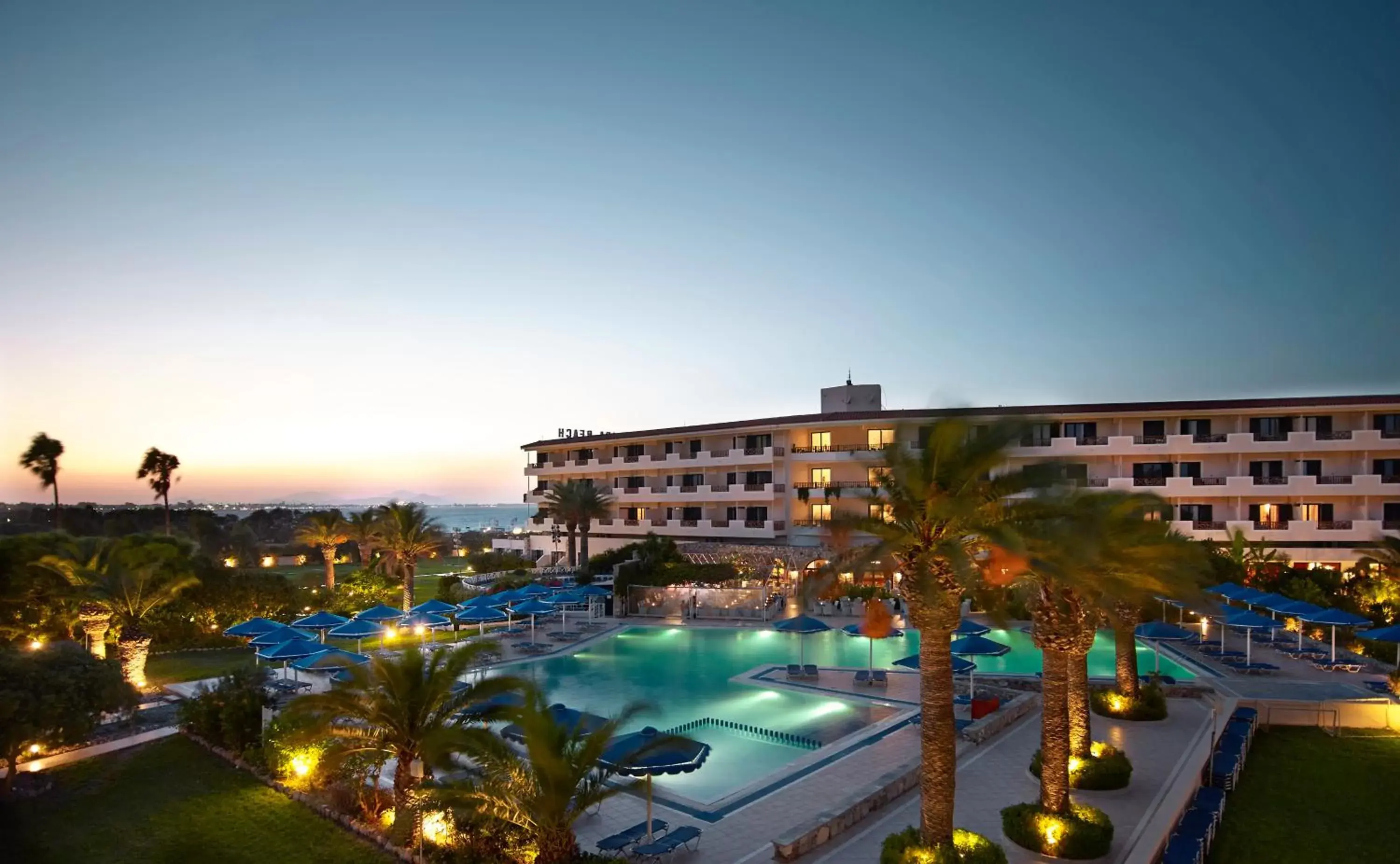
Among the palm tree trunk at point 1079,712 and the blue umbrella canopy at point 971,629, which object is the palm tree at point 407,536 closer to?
the blue umbrella canopy at point 971,629

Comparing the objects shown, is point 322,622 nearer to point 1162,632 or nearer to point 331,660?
point 331,660

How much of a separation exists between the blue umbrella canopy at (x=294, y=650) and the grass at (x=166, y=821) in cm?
472

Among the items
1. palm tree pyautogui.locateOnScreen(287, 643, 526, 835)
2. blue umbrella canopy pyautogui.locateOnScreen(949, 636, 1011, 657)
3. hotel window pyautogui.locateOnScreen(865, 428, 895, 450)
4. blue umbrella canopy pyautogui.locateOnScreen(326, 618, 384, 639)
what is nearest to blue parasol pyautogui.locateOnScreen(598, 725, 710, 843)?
palm tree pyautogui.locateOnScreen(287, 643, 526, 835)

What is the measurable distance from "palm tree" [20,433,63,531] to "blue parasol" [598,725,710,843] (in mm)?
46784

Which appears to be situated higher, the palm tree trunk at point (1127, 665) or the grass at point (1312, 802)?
the palm tree trunk at point (1127, 665)

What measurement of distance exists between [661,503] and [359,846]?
41.3 metres

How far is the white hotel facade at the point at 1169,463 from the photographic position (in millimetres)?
40438

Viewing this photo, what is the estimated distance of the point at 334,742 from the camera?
14570 mm

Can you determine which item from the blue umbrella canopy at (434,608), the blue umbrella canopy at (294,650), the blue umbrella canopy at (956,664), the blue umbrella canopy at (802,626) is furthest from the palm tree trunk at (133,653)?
the blue umbrella canopy at (956,664)

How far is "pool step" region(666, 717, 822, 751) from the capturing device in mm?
19438

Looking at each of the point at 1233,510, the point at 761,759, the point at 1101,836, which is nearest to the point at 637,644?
the point at 761,759

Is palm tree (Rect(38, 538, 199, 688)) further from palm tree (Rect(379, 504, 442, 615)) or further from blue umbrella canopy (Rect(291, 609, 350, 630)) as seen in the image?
palm tree (Rect(379, 504, 442, 615))

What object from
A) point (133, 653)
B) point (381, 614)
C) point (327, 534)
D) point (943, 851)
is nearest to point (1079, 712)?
point (943, 851)

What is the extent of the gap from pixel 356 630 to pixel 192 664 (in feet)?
20.4
